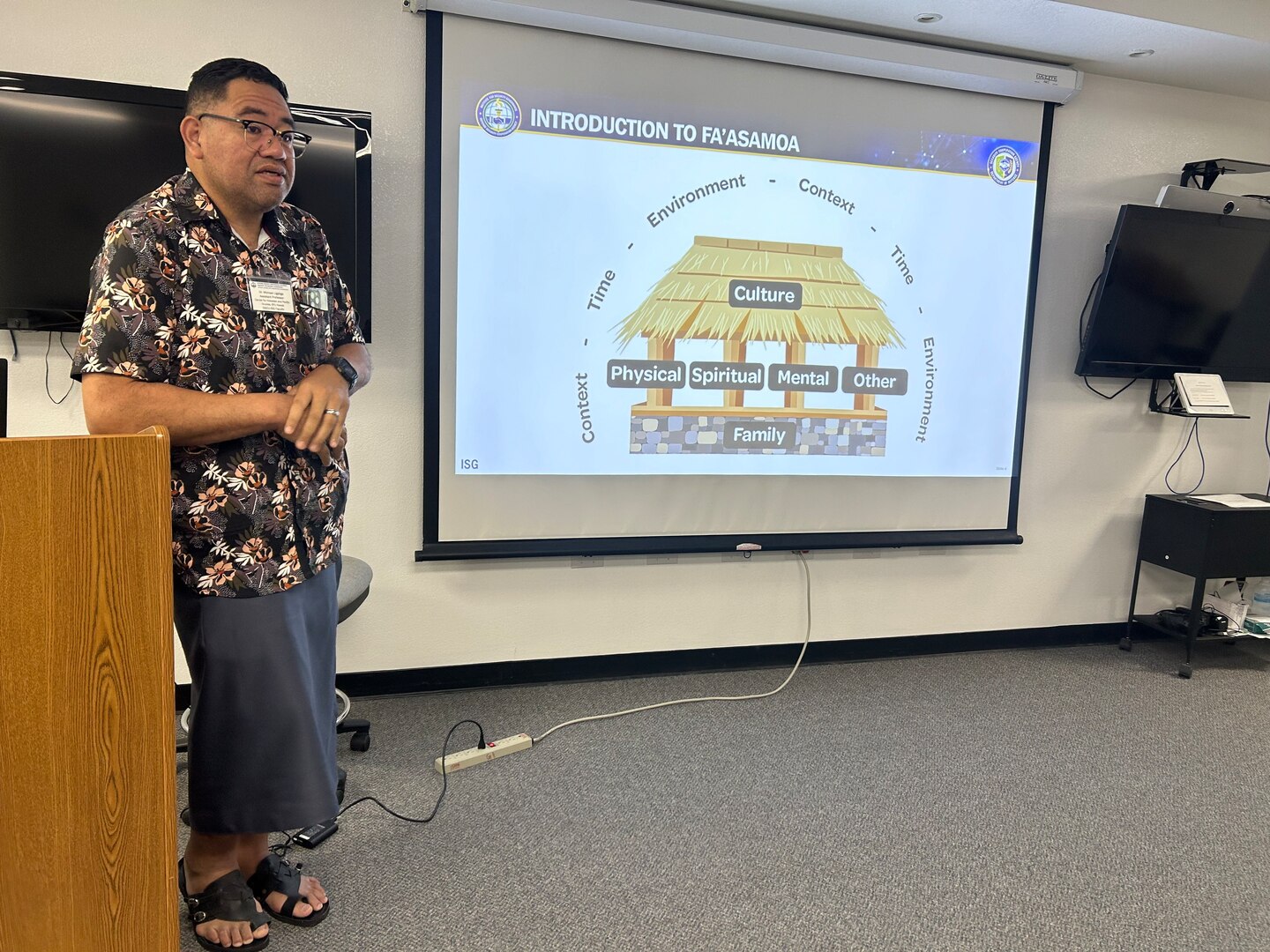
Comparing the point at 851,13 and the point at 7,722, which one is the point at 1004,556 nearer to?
the point at 851,13

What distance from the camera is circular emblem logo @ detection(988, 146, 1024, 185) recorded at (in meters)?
3.20

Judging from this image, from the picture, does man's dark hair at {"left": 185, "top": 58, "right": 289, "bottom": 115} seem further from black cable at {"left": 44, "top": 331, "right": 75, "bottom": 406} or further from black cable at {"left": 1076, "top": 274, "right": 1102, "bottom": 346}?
black cable at {"left": 1076, "top": 274, "right": 1102, "bottom": 346}

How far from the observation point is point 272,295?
150 centimetres

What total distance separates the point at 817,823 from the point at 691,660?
3.54 ft

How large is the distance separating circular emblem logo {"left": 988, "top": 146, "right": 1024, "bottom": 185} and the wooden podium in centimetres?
314

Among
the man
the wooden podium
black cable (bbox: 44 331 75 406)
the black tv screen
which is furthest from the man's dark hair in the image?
the black tv screen

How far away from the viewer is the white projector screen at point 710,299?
8.94 feet

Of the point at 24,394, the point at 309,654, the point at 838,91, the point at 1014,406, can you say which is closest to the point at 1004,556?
the point at 1014,406

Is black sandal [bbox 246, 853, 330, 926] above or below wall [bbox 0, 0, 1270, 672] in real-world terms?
below

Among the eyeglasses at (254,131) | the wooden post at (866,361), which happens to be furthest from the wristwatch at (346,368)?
the wooden post at (866,361)

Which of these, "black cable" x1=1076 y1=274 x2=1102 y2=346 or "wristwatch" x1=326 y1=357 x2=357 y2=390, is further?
"black cable" x1=1076 y1=274 x2=1102 y2=346

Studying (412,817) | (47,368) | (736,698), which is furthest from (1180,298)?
(47,368)

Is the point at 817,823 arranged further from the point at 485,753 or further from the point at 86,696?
the point at 86,696

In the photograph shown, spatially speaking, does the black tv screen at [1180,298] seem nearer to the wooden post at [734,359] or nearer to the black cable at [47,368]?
the wooden post at [734,359]
